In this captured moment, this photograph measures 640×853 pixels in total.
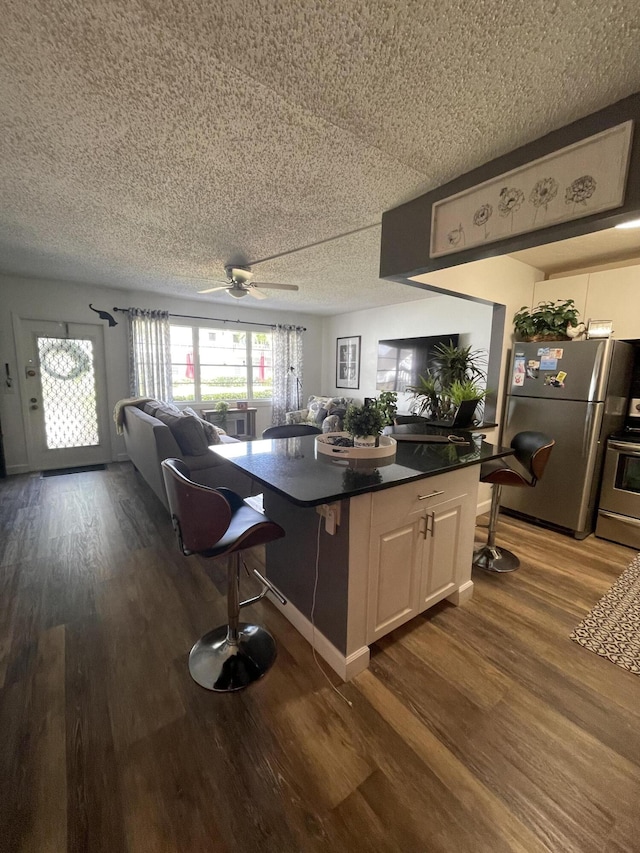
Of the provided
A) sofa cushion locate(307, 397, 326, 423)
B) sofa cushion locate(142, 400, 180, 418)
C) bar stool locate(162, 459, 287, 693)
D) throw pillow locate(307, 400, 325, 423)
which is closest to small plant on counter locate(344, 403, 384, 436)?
bar stool locate(162, 459, 287, 693)

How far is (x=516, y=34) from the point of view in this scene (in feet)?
3.38

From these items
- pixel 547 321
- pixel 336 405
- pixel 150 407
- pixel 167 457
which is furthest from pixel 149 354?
pixel 547 321

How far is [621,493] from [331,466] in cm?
273

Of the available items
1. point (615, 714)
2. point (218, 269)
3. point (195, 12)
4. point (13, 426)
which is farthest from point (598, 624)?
point (13, 426)

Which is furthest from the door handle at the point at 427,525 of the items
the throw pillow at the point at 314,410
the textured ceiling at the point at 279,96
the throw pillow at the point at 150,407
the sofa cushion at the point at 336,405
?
the throw pillow at the point at 314,410

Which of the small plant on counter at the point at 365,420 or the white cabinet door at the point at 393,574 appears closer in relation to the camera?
the white cabinet door at the point at 393,574

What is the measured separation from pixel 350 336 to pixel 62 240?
4.45 meters

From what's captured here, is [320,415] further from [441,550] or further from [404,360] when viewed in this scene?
[441,550]

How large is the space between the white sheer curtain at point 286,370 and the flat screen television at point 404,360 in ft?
5.57

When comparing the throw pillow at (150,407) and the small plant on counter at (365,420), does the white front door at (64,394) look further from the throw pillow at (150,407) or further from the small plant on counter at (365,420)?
the small plant on counter at (365,420)

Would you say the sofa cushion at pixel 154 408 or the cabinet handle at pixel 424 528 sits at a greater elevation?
the sofa cushion at pixel 154 408

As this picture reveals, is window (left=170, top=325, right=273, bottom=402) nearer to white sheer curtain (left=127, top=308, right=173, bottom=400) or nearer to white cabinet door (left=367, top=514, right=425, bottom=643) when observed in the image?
white sheer curtain (left=127, top=308, right=173, bottom=400)

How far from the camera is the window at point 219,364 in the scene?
221 inches

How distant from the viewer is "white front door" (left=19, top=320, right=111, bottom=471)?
4.48 metres
